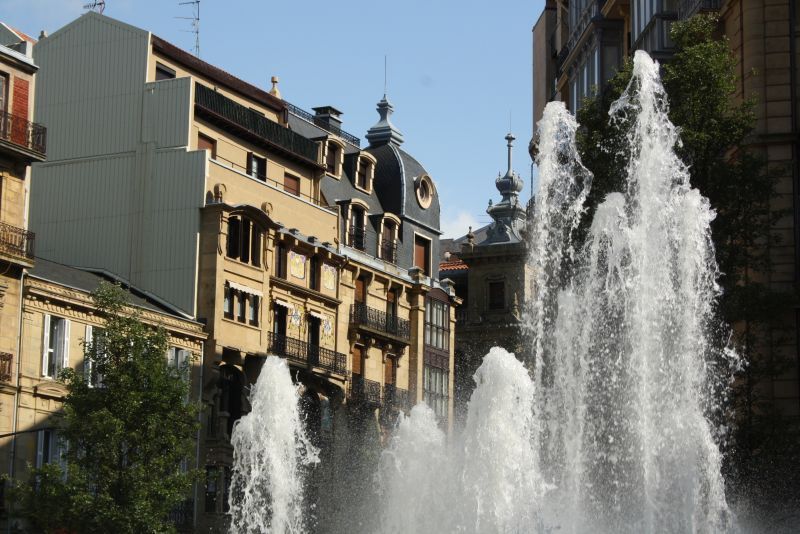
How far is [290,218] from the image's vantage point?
59000mm

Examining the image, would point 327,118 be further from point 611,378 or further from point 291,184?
point 611,378

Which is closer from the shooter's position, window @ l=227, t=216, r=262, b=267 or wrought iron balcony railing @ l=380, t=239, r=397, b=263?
window @ l=227, t=216, r=262, b=267

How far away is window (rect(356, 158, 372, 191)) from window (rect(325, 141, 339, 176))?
1.92 m

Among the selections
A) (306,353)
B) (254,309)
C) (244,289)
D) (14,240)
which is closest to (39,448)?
(14,240)

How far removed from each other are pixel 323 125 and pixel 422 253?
24.1ft

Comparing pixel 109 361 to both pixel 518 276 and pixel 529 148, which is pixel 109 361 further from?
pixel 518 276

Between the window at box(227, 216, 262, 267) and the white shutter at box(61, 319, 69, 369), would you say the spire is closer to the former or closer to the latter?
the window at box(227, 216, 262, 267)

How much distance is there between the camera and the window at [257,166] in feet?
191

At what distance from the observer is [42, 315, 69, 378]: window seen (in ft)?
150

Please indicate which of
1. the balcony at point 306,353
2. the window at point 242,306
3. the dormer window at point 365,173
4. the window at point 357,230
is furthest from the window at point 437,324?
the window at point 242,306

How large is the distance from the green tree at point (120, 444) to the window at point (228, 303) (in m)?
14.2

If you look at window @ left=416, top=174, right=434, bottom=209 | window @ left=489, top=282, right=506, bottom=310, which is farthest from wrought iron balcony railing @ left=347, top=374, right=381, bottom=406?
window @ left=489, top=282, right=506, bottom=310

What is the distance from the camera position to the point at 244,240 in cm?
5541

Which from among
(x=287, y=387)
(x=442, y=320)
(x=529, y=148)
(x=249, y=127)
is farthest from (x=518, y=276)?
(x=287, y=387)
